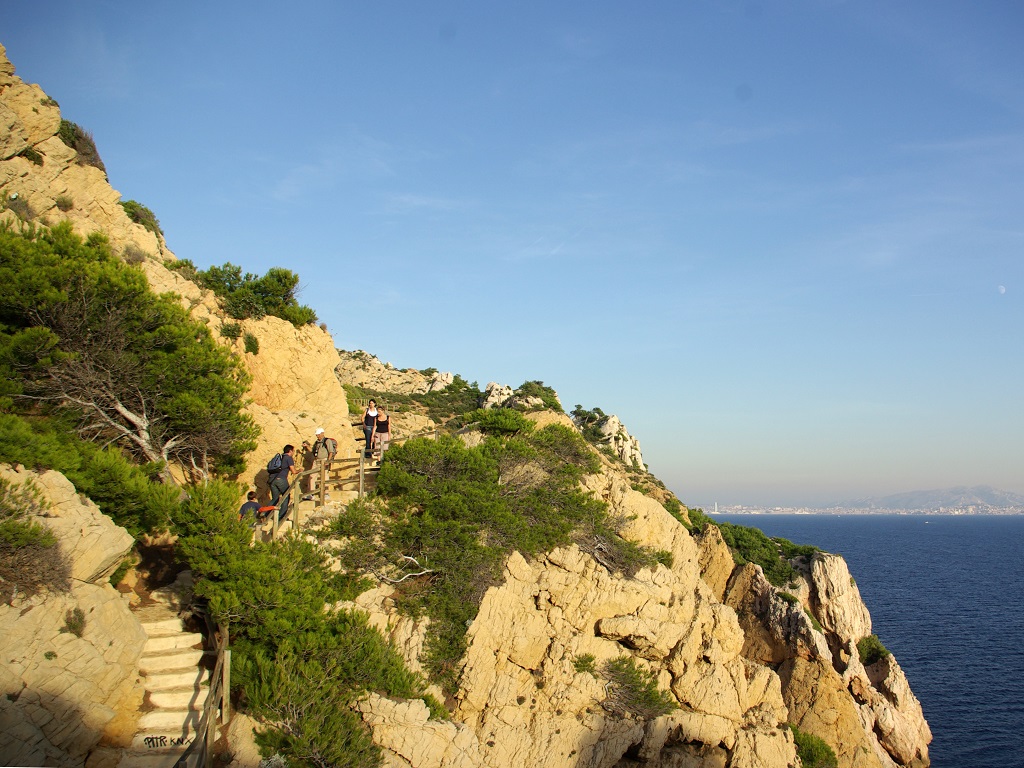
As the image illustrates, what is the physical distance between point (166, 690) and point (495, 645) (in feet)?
24.5

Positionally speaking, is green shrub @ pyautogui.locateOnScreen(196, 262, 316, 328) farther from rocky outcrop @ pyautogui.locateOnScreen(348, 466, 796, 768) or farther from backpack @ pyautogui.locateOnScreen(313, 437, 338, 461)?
rocky outcrop @ pyautogui.locateOnScreen(348, 466, 796, 768)

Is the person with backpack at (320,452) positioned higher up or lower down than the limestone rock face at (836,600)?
higher up

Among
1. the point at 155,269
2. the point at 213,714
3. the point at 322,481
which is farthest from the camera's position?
the point at 155,269

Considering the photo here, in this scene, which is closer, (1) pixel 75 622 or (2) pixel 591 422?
(1) pixel 75 622

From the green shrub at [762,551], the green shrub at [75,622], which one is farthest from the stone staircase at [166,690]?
the green shrub at [762,551]

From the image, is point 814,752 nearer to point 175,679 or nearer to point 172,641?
point 175,679

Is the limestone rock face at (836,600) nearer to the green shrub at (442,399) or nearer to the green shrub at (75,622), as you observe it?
the green shrub at (442,399)

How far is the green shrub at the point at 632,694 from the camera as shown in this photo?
16.5m

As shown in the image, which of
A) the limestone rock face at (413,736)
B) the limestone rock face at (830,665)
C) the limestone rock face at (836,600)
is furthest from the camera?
the limestone rock face at (836,600)

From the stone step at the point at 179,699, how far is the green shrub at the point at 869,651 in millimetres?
29795

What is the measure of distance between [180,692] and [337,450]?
10486 millimetres

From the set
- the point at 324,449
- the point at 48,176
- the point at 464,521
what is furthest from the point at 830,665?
the point at 48,176

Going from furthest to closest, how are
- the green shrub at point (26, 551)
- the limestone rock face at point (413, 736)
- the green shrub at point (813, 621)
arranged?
the green shrub at point (813, 621)
the limestone rock face at point (413, 736)
the green shrub at point (26, 551)

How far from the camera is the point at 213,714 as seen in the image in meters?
10.8
